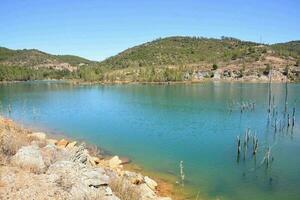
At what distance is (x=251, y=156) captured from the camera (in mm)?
28859

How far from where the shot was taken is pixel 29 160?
41.3 ft

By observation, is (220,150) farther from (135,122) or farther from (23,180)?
(23,180)

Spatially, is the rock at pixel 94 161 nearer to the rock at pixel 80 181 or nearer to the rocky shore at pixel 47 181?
the rocky shore at pixel 47 181

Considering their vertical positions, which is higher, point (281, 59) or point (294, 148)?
point (281, 59)

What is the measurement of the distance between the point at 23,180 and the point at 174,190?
11948mm

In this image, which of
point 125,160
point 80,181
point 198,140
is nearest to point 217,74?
point 198,140

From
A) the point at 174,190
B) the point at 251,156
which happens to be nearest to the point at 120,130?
the point at 251,156

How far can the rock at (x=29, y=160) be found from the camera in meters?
12.4

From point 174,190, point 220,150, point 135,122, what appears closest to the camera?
point 174,190

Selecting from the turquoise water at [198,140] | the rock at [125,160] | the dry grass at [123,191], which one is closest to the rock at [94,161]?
the rock at [125,160]

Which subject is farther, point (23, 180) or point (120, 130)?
Answer: point (120, 130)

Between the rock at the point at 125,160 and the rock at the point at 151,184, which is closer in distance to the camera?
the rock at the point at 151,184

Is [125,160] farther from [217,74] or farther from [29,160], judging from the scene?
[217,74]

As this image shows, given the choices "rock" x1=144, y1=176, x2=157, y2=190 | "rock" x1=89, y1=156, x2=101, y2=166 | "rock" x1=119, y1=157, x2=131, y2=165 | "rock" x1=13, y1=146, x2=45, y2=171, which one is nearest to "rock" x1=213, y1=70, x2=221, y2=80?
"rock" x1=119, y1=157, x2=131, y2=165
